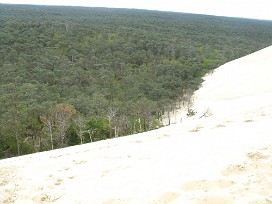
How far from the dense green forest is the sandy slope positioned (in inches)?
710

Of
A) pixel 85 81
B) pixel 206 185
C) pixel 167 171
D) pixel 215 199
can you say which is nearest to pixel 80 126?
pixel 167 171

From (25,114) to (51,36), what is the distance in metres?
51.9

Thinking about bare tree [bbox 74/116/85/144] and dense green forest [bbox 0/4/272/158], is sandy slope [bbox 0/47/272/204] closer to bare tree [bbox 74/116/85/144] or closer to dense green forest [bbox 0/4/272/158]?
bare tree [bbox 74/116/85/144]

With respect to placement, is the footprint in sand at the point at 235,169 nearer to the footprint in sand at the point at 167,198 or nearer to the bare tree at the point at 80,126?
the footprint in sand at the point at 167,198

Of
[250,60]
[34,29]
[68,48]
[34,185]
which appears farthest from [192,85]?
[34,185]

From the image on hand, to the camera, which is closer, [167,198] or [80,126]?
[167,198]

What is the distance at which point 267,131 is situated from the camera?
1073cm

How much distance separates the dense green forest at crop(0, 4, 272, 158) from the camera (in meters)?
32.8

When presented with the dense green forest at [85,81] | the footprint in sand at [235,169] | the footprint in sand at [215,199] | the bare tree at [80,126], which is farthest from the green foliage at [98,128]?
the footprint in sand at [215,199]

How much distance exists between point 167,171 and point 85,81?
5365 centimetres

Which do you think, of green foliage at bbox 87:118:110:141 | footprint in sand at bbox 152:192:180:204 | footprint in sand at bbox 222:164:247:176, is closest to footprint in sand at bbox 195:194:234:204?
footprint in sand at bbox 152:192:180:204

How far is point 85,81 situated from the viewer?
60844 millimetres

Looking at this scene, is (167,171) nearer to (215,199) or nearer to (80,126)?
(215,199)

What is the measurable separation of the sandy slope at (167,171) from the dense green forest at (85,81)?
1803 cm
